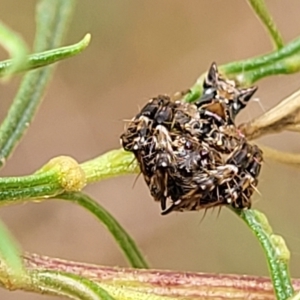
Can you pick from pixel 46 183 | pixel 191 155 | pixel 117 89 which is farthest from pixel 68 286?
pixel 117 89

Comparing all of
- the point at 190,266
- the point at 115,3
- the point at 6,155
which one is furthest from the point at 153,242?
the point at 6,155

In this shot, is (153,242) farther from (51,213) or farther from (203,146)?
(203,146)

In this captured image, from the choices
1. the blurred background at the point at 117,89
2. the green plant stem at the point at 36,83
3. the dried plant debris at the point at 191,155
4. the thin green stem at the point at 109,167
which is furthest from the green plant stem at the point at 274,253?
the blurred background at the point at 117,89

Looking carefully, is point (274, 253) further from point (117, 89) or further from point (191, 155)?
point (117, 89)

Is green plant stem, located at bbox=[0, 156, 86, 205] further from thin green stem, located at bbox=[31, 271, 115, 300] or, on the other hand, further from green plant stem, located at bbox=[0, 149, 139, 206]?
thin green stem, located at bbox=[31, 271, 115, 300]

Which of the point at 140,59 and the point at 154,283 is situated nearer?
the point at 154,283

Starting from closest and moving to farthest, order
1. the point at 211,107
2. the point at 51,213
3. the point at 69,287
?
the point at 69,287, the point at 211,107, the point at 51,213

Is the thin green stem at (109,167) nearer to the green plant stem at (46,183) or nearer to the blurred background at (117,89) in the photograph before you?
the green plant stem at (46,183)

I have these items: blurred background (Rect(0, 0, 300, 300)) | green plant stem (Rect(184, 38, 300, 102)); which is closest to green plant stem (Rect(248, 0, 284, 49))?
green plant stem (Rect(184, 38, 300, 102))
